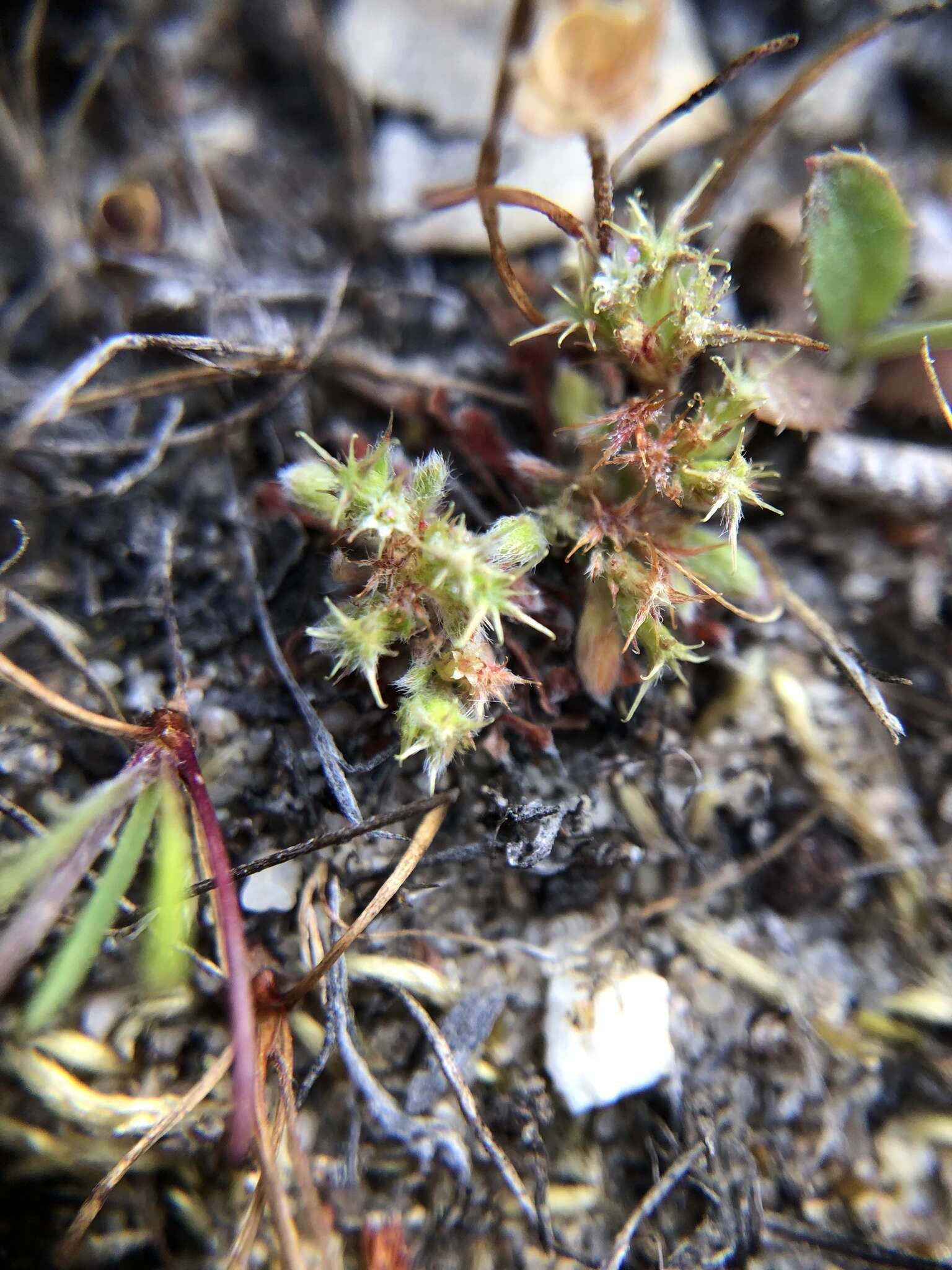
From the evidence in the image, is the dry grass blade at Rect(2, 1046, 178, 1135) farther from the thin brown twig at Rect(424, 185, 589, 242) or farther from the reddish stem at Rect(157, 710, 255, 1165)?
the thin brown twig at Rect(424, 185, 589, 242)

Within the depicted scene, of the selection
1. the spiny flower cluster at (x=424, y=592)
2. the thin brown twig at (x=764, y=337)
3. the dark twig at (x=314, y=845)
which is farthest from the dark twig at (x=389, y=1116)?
the thin brown twig at (x=764, y=337)

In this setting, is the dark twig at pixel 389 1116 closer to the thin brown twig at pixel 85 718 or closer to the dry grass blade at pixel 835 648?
the thin brown twig at pixel 85 718

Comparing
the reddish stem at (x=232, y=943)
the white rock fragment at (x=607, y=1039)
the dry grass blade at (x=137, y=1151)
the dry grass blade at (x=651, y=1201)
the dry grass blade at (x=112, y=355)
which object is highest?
the dry grass blade at (x=112, y=355)

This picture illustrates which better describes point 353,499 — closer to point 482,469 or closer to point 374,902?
point 482,469

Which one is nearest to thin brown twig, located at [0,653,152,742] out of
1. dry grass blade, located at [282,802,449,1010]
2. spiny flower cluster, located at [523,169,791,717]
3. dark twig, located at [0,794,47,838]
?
dark twig, located at [0,794,47,838]

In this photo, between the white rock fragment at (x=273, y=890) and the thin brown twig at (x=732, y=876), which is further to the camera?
the thin brown twig at (x=732, y=876)
